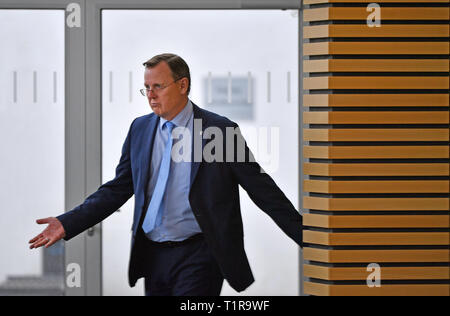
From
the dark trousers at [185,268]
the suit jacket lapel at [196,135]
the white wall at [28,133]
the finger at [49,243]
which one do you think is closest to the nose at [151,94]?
the suit jacket lapel at [196,135]

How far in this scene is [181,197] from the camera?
16.8 feet

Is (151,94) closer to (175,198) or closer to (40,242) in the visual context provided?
(175,198)

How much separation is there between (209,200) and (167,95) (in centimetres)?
80

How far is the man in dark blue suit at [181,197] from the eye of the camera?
16.7 feet

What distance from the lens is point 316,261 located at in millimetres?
5160

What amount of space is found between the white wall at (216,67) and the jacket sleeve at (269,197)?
146mm

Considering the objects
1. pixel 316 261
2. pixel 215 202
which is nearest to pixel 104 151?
pixel 215 202

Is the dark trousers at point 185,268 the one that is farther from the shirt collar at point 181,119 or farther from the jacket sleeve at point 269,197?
the shirt collar at point 181,119

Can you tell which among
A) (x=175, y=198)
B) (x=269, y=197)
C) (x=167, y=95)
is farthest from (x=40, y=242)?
(x=269, y=197)

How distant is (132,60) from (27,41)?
768 millimetres

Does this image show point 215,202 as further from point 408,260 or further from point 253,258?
point 408,260

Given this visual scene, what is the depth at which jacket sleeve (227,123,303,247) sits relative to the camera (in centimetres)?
523

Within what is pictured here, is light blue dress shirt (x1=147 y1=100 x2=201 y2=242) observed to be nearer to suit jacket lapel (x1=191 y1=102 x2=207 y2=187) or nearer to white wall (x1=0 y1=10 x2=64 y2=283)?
suit jacket lapel (x1=191 y1=102 x2=207 y2=187)

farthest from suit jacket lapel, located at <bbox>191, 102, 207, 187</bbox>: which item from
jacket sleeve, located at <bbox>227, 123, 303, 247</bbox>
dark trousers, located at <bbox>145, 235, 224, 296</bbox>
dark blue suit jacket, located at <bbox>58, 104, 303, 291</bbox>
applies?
dark trousers, located at <bbox>145, 235, 224, 296</bbox>
